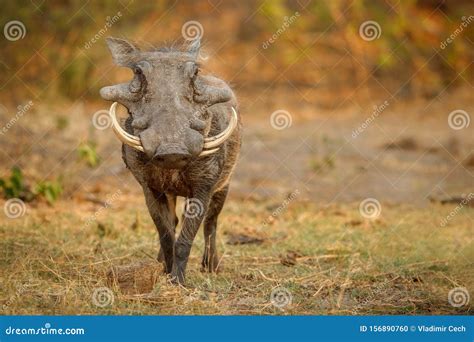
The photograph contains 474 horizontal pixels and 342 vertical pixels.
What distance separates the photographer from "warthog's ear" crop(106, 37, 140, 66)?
645cm

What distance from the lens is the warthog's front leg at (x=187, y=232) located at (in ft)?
20.6

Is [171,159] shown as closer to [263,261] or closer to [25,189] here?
[263,261]

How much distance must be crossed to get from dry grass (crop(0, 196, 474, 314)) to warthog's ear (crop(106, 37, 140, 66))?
1498 mm

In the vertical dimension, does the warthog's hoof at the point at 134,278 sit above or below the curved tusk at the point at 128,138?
below

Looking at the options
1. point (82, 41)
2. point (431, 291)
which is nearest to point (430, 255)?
point (431, 291)

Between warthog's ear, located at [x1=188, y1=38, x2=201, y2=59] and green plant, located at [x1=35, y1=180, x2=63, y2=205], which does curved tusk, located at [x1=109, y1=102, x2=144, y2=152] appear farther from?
green plant, located at [x1=35, y1=180, x2=63, y2=205]

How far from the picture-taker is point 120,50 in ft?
21.3

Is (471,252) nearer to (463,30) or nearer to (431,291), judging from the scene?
(431,291)

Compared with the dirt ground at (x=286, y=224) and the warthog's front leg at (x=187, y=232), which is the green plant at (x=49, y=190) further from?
the warthog's front leg at (x=187, y=232)

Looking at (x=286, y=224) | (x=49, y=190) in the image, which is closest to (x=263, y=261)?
(x=286, y=224)

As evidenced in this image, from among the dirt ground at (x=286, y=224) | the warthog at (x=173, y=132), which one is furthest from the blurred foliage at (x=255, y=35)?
the warthog at (x=173, y=132)

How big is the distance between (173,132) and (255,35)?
1119 centimetres

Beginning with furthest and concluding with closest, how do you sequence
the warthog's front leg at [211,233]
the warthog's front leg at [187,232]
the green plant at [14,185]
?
the green plant at [14,185], the warthog's front leg at [211,233], the warthog's front leg at [187,232]

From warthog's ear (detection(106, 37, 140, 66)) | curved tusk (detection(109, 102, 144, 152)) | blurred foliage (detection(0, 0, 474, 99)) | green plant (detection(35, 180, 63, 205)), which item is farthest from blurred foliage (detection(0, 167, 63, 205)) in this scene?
curved tusk (detection(109, 102, 144, 152))
